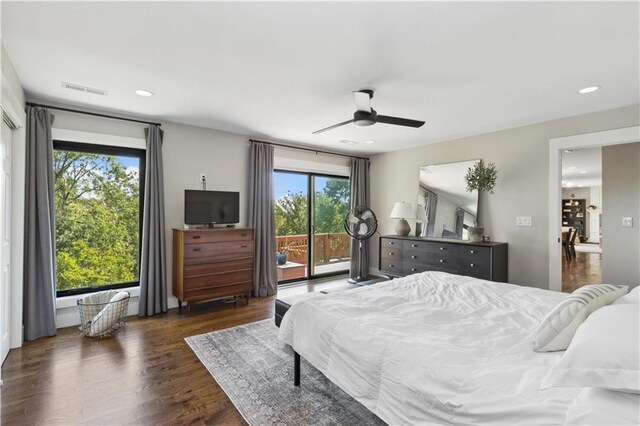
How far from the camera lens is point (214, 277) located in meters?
3.98

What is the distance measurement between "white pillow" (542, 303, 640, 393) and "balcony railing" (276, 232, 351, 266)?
4.52m

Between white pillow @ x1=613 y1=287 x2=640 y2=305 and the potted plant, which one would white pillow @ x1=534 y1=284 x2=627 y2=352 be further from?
the potted plant

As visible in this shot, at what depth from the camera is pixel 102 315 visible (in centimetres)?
313

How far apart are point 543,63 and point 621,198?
3.18 m

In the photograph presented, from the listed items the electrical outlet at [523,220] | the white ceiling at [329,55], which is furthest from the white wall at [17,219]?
the electrical outlet at [523,220]

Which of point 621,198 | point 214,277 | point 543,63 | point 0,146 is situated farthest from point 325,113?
point 621,198

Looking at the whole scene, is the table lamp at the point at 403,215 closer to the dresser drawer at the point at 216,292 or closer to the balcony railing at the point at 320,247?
the balcony railing at the point at 320,247

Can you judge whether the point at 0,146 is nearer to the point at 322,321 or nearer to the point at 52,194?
the point at 52,194

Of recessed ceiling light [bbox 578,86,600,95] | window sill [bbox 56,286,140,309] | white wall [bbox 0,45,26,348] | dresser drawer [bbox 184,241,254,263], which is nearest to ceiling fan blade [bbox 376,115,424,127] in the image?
recessed ceiling light [bbox 578,86,600,95]

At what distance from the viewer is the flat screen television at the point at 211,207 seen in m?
3.98

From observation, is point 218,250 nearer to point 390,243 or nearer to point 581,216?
point 390,243

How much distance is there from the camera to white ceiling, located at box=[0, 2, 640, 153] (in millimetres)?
1805

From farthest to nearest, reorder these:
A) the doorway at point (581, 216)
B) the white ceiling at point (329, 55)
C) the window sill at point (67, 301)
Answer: the doorway at point (581, 216) → the window sill at point (67, 301) → the white ceiling at point (329, 55)

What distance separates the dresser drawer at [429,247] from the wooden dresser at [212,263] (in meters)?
2.37
